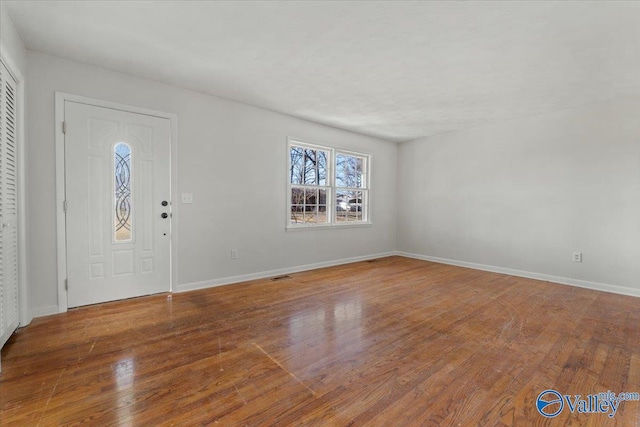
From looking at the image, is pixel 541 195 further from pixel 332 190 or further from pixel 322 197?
pixel 322 197

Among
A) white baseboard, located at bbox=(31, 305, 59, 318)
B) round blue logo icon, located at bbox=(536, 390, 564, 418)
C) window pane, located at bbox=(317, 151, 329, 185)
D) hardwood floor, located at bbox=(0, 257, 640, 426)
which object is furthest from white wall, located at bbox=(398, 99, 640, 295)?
white baseboard, located at bbox=(31, 305, 59, 318)

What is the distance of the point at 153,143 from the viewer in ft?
11.1

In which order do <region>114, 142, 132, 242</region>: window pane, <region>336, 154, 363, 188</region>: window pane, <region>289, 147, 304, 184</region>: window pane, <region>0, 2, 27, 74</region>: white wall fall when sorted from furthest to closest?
<region>336, 154, 363, 188</region>: window pane, <region>289, 147, 304, 184</region>: window pane, <region>114, 142, 132, 242</region>: window pane, <region>0, 2, 27, 74</region>: white wall

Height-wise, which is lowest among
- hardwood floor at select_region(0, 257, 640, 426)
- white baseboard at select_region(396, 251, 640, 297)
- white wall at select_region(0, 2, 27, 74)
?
hardwood floor at select_region(0, 257, 640, 426)

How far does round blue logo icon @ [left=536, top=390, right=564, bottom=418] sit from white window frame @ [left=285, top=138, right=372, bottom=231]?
354 cm

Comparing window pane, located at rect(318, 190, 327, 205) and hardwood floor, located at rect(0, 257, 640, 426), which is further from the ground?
window pane, located at rect(318, 190, 327, 205)

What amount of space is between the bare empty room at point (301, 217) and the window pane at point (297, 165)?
40mm

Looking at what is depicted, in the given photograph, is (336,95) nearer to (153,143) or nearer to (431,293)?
(153,143)

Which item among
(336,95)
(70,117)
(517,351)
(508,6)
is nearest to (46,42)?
(70,117)

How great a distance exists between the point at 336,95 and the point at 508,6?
79.1 inches

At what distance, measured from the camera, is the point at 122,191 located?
3205mm

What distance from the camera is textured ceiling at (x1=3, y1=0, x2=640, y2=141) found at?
2.11 meters

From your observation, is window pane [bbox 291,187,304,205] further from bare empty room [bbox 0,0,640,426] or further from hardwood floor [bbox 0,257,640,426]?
hardwood floor [bbox 0,257,640,426]

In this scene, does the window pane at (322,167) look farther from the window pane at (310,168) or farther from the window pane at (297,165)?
the window pane at (297,165)
